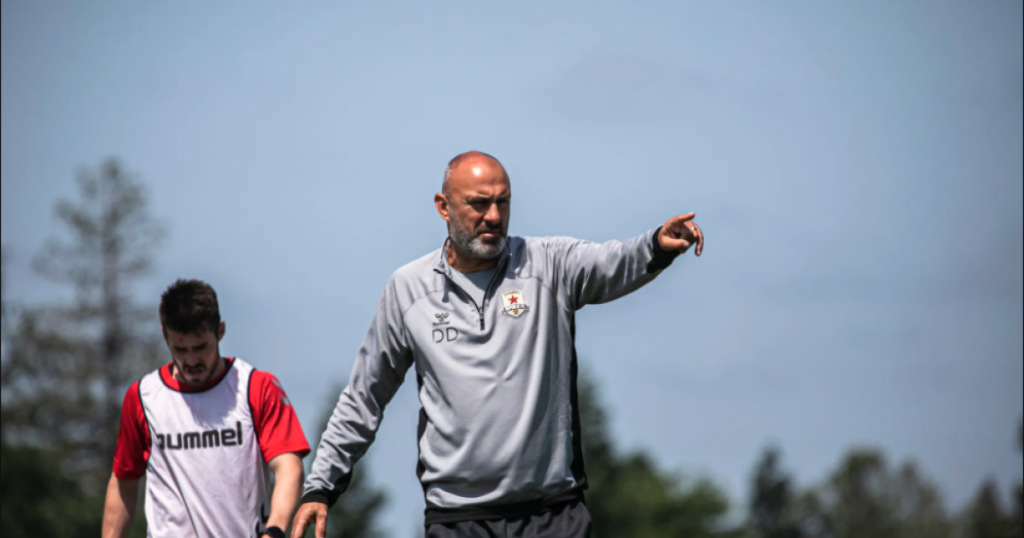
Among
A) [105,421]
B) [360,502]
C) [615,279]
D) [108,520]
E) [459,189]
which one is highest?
[459,189]

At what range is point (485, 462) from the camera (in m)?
6.09

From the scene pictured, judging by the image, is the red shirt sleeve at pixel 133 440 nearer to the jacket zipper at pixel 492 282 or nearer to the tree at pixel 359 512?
the jacket zipper at pixel 492 282

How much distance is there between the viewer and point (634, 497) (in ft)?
249

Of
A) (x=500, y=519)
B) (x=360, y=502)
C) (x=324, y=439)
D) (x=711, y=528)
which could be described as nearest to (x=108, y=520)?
(x=324, y=439)

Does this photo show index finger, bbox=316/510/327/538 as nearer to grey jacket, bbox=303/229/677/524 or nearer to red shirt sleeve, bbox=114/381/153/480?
grey jacket, bbox=303/229/677/524

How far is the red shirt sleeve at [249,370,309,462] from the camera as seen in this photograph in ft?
22.4

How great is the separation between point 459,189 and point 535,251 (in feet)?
1.64

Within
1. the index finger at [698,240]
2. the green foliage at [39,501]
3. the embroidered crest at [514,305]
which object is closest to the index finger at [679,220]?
the index finger at [698,240]

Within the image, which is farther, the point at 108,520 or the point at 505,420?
the point at 108,520

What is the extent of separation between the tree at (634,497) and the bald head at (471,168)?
67508 mm

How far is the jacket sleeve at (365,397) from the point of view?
653cm

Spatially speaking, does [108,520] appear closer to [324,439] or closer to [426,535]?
[324,439]

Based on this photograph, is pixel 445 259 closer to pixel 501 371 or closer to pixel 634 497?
pixel 501 371

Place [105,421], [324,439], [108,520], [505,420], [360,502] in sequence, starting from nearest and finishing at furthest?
[505,420] < [324,439] < [108,520] < [105,421] < [360,502]
